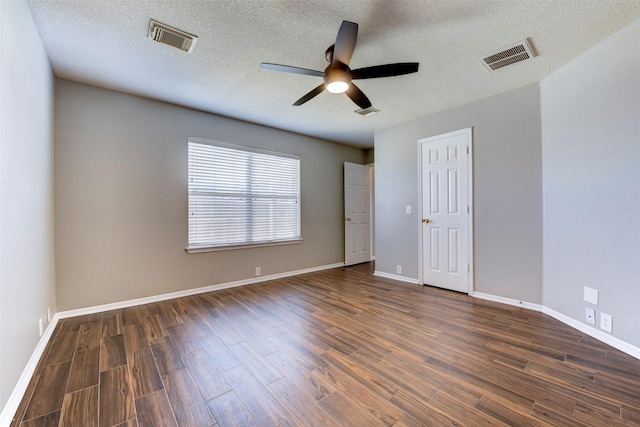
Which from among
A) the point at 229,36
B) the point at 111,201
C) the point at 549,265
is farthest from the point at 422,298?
the point at 111,201

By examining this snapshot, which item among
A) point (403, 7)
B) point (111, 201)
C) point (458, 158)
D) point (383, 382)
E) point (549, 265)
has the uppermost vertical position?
point (403, 7)

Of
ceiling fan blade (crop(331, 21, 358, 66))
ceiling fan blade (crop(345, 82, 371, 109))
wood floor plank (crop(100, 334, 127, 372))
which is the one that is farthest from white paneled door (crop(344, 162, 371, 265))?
wood floor plank (crop(100, 334, 127, 372))

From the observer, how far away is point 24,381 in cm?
168

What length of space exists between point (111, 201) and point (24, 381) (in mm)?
1927

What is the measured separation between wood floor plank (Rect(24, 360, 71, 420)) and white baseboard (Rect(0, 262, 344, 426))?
0.06m

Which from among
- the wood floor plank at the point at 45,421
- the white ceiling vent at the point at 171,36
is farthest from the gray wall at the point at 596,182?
the wood floor plank at the point at 45,421

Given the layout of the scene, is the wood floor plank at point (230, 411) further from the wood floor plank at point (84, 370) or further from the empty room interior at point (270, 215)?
the wood floor plank at point (84, 370)

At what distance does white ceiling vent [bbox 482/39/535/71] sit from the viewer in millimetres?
2284

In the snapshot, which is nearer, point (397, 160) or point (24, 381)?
point (24, 381)

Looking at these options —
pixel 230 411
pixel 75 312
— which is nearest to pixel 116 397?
pixel 230 411

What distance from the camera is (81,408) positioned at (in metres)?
1.52

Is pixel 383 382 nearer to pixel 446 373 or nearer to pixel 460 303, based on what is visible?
pixel 446 373

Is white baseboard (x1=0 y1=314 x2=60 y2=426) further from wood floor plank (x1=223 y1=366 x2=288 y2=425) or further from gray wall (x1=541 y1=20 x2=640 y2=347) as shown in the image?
gray wall (x1=541 y1=20 x2=640 y2=347)

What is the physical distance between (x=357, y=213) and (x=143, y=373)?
4496 millimetres
